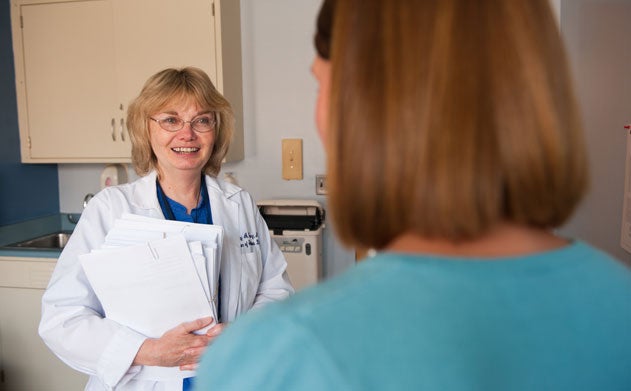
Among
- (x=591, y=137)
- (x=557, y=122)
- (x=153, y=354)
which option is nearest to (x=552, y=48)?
(x=557, y=122)

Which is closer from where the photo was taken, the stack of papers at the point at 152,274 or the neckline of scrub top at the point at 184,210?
the stack of papers at the point at 152,274

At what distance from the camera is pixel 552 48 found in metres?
0.45

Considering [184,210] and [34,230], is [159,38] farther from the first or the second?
[184,210]

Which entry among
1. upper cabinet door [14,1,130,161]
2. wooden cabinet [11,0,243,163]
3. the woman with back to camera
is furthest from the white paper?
upper cabinet door [14,1,130,161]

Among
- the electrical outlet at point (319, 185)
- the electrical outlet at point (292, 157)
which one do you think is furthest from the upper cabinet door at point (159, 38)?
the electrical outlet at point (319, 185)

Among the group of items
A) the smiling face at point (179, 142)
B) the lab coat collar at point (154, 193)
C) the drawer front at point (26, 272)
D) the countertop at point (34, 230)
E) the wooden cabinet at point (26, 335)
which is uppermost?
the smiling face at point (179, 142)

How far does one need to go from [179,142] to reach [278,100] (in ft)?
4.70

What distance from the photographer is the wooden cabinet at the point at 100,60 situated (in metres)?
2.54

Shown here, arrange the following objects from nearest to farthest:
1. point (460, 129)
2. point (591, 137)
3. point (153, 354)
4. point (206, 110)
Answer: point (460, 129), point (153, 354), point (206, 110), point (591, 137)

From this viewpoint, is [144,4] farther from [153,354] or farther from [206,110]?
[153,354]

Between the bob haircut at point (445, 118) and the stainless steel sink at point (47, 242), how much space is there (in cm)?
270

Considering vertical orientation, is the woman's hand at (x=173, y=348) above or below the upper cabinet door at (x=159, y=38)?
below

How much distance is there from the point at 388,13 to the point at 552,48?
14 centimetres

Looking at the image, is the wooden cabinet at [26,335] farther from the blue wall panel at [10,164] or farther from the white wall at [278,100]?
the white wall at [278,100]
